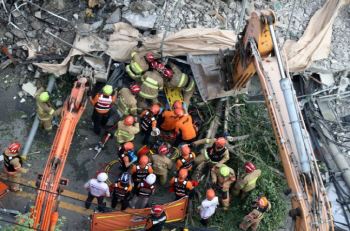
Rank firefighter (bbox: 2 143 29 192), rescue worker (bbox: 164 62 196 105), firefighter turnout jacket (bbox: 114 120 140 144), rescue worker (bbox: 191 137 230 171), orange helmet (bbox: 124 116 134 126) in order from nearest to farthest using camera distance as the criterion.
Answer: firefighter (bbox: 2 143 29 192)
rescue worker (bbox: 191 137 230 171)
orange helmet (bbox: 124 116 134 126)
firefighter turnout jacket (bbox: 114 120 140 144)
rescue worker (bbox: 164 62 196 105)

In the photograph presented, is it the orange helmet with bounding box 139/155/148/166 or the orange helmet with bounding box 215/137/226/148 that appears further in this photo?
the orange helmet with bounding box 215/137/226/148

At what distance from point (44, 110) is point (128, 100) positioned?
223cm

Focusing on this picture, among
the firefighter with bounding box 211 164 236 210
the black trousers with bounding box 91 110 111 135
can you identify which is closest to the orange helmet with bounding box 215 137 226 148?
the firefighter with bounding box 211 164 236 210

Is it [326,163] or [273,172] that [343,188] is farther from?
[273,172]

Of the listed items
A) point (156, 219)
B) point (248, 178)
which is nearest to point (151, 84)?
point (248, 178)

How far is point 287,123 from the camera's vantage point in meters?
9.05

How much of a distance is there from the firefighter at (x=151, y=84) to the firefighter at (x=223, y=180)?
2.71 meters

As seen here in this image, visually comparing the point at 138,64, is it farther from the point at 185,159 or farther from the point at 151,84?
the point at 185,159

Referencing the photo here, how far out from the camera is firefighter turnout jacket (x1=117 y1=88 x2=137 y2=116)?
11273mm

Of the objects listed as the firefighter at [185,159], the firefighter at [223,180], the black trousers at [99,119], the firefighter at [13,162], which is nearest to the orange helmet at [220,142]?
the firefighter at [223,180]

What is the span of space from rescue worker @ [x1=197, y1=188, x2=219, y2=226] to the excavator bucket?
3201mm

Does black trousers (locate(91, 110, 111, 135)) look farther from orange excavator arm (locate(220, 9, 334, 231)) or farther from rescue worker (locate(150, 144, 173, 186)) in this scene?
orange excavator arm (locate(220, 9, 334, 231))

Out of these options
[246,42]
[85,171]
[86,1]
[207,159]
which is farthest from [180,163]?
[86,1]

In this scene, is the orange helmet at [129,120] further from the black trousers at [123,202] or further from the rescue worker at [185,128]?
the black trousers at [123,202]
